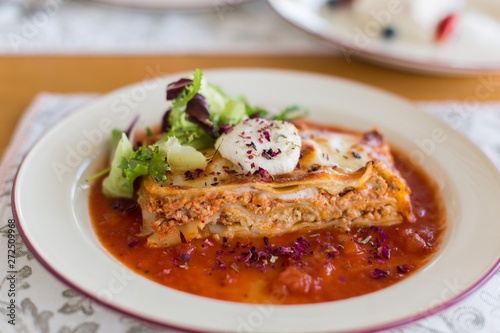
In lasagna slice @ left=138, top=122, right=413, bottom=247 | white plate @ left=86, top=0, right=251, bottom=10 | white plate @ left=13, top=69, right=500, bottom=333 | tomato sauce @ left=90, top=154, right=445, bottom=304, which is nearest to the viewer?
white plate @ left=13, top=69, right=500, bottom=333

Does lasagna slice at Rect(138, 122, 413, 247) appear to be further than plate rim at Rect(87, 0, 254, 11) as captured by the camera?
No

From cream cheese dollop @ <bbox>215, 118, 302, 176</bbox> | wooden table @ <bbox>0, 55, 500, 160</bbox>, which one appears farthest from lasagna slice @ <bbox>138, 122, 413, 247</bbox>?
wooden table @ <bbox>0, 55, 500, 160</bbox>

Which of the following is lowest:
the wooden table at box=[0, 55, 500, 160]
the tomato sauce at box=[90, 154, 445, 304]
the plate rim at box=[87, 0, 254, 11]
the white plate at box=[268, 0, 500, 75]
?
the wooden table at box=[0, 55, 500, 160]

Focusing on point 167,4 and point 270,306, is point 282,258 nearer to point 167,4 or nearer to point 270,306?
point 270,306

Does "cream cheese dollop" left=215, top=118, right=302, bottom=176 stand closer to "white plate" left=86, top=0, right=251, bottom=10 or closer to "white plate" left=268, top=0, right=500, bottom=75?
"white plate" left=268, top=0, right=500, bottom=75

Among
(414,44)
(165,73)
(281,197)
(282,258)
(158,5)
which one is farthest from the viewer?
(158,5)

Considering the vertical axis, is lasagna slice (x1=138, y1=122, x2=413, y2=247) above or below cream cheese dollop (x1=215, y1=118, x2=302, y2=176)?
below

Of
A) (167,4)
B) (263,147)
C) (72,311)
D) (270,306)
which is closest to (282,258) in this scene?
(270,306)

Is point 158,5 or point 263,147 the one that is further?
point 158,5
